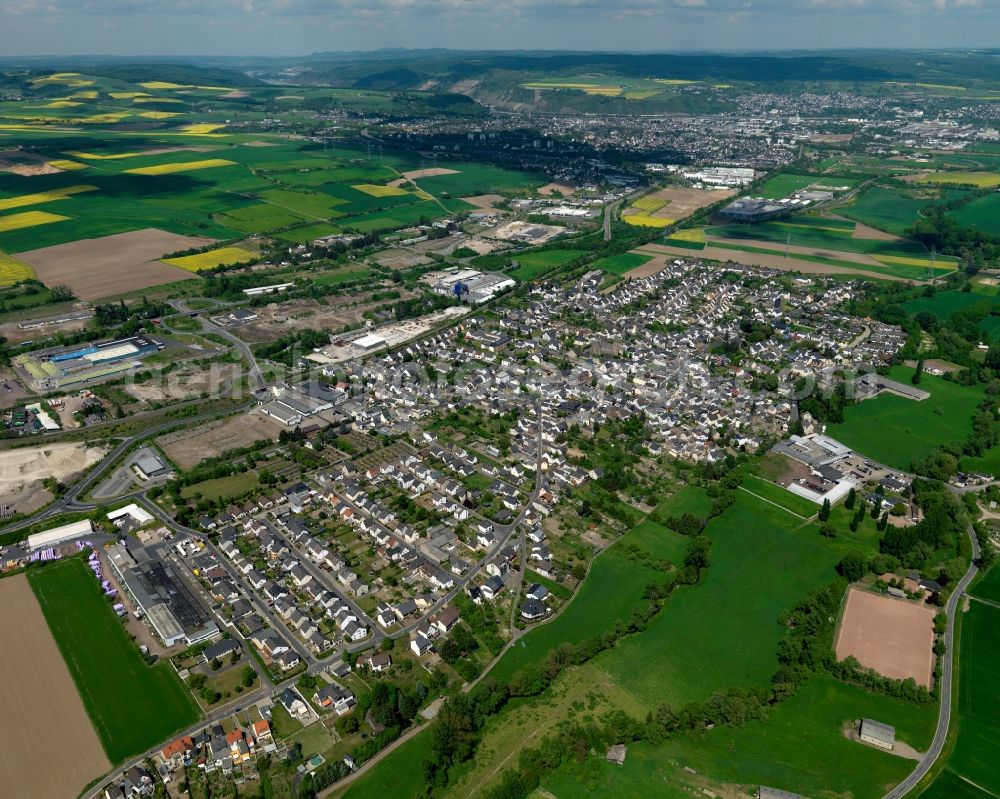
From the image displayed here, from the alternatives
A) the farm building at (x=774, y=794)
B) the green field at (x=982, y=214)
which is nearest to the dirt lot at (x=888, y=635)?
the farm building at (x=774, y=794)

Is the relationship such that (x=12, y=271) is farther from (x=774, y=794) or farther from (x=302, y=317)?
(x=774, y=794)

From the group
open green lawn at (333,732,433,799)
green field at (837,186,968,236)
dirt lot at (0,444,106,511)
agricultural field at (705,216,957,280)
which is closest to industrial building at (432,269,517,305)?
agricultural field at (705,216,957,280)

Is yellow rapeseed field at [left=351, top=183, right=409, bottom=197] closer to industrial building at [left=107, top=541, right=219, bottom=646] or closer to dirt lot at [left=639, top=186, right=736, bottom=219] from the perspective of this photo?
dirt lot at [left=639, top=186, right=736, bottom=219]

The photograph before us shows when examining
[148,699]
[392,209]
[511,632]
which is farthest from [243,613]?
[392,209]

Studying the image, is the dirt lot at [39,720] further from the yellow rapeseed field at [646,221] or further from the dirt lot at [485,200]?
the dirt lot at [485,200]

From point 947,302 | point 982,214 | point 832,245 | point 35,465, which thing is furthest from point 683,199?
point 35,465
